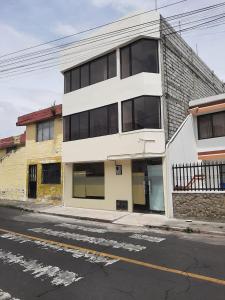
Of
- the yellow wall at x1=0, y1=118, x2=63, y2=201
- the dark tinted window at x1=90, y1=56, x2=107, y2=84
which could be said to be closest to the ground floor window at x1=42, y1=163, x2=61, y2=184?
the yellow wall at x1=0, y1=118, x2=63, y2=201

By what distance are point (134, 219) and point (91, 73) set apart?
9535mm

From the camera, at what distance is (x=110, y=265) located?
717 centimetres

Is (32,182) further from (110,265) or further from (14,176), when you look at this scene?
(110,265)

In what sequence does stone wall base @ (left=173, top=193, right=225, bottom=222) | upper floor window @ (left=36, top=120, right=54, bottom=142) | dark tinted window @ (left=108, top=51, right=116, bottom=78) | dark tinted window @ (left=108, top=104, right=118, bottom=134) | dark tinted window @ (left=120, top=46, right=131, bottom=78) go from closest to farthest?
1. stone wall base @ (left=173, top=193, right=225, bottom=222)
2. dark tinted window @ (left=120, top=46, right=131, bottom=78)
3. dark tinted window @ (left=108, top=104, right=118, bottom=134)
4. dark tinted window @ (left=108, top=51, right=116, bottom=78)
5. upper floor window @ (left=36, top=120, right=54, bottom=142)

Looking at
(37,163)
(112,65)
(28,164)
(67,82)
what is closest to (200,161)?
(112,65)

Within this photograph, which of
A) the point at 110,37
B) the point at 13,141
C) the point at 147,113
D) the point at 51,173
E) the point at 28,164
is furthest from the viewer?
the point at 13,141

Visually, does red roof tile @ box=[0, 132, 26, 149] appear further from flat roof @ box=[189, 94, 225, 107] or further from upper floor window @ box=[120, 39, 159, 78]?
flat roof @ box=[189, 94, 225, 107]

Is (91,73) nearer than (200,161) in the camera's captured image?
No

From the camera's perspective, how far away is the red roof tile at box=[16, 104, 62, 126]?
21781 millimetres

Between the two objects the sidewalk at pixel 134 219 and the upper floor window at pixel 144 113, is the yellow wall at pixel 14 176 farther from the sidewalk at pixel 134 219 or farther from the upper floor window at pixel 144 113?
the upper floor window at pixel 144 113

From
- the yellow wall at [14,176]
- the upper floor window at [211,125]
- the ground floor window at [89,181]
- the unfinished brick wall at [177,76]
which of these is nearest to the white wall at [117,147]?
the ground floor window at [89,181]

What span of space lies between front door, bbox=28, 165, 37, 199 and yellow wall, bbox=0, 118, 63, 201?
0.32 meters

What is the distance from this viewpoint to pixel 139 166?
16.4 meters

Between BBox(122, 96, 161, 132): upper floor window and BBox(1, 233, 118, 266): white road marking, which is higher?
BBox(122, 96, 161, 132): upper floor window
